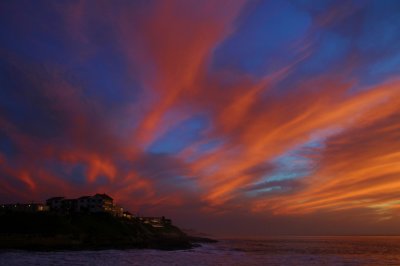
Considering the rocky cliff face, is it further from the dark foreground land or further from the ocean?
the ocean

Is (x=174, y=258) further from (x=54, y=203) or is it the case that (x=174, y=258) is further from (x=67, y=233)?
(x=54, y=203)

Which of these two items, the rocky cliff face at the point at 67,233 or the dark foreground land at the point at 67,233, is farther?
the rocky cliff face at the point at 67,233

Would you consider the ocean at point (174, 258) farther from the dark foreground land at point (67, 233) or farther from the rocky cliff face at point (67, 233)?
the rocky cliff face at point (67, 233)

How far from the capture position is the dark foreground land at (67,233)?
8512 centimetres

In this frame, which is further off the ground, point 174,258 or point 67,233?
point 67,233

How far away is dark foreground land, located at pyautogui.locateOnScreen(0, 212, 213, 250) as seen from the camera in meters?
85.1

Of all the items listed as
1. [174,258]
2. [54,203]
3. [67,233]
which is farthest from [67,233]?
[54,203]

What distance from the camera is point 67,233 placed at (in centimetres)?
9856

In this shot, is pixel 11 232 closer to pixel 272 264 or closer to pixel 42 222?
pixel 42 222

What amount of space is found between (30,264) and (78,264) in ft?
19.0

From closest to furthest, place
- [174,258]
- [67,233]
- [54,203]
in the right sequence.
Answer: [174,258] < [67,233] < [54,203]

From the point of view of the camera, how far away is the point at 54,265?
4656 centimetres

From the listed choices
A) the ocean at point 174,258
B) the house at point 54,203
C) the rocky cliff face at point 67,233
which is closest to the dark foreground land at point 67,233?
the rocky cliff face at point 67,233

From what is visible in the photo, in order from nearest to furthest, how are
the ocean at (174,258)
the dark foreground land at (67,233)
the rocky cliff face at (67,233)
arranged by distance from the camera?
the ocean at (174,258)
the dark foreground land at (67,233)
the rocky cliff face at (67,233)
